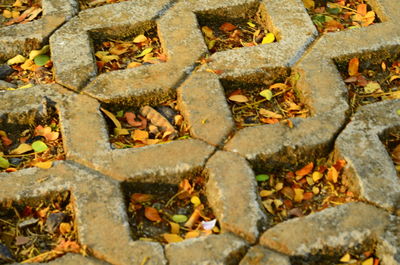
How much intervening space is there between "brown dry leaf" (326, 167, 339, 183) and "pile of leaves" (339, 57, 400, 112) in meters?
0.37

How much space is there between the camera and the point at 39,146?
2422 millimetres

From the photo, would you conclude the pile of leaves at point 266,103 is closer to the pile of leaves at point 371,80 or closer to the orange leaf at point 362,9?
the pile of leaves at point 371,80

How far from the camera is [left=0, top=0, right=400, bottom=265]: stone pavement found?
79.4 inches

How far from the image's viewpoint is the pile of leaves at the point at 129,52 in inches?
108

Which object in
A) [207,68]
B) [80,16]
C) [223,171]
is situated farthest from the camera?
[80,16]

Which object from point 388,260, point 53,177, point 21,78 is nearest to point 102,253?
point 53,177

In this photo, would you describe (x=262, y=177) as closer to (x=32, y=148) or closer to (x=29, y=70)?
(x=32, y=148)

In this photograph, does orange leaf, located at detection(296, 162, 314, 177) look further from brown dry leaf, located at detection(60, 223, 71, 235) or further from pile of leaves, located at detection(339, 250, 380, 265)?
brown dry leaf, located at detection(60, 223, 71, 235)

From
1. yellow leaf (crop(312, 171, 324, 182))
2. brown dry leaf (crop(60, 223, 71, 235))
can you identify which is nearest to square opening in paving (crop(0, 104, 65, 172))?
brown dry leaf (crop(60, 223, 71, 235))

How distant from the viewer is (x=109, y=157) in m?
2.29

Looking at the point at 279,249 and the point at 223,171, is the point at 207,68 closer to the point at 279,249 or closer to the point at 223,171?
the point at 223,171

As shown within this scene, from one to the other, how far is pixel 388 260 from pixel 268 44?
1147 millimetres

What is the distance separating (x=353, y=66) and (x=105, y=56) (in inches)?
44.3

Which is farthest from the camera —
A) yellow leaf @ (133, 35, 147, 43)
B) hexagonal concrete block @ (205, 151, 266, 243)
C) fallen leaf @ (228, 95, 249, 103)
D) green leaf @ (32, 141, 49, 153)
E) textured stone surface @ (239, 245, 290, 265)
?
yellow leaf @ (133, 35, 147, 43)
